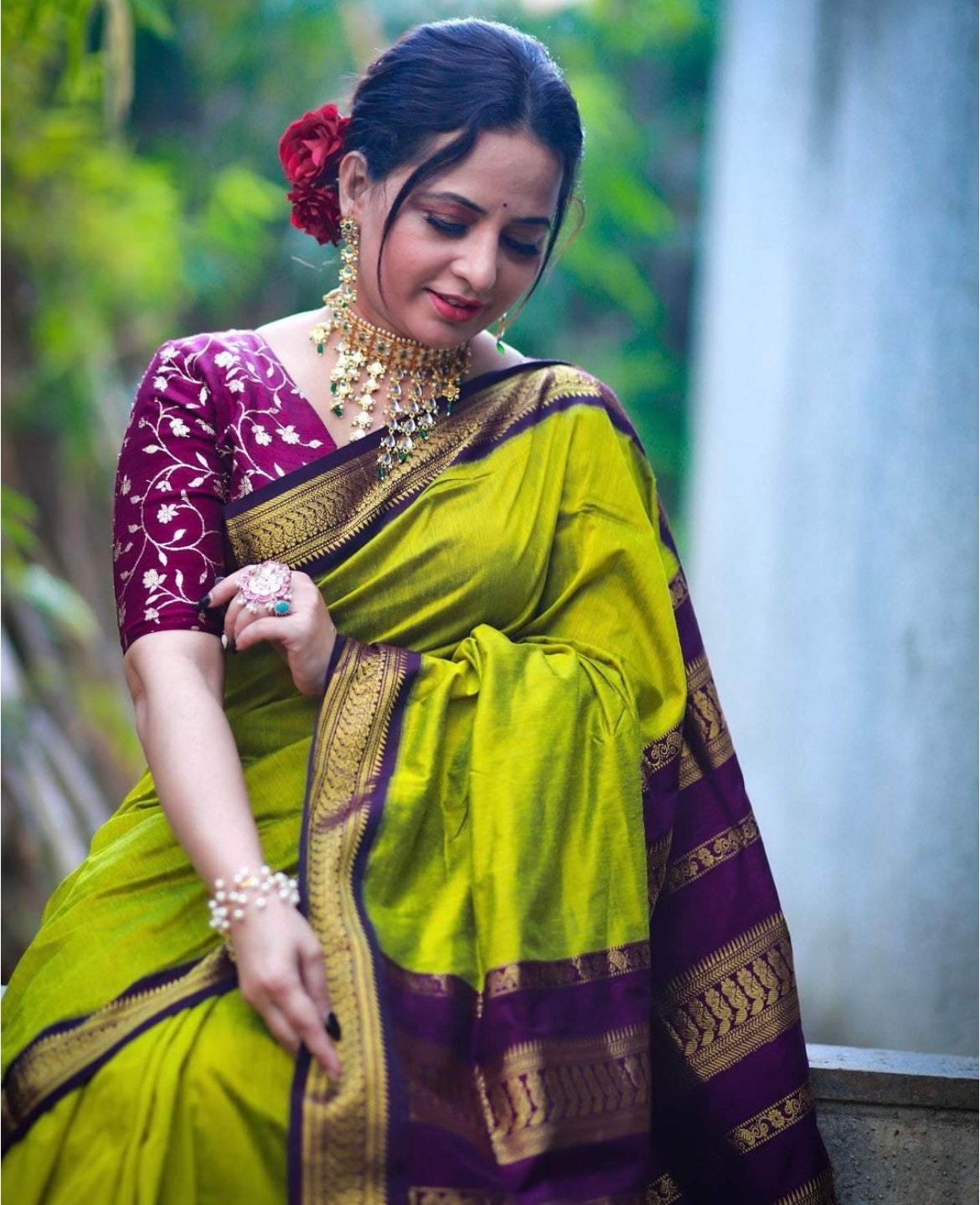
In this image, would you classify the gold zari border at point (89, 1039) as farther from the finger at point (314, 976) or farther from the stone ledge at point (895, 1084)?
the stone ledge at point (895, 1084)

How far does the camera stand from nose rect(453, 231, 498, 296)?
1441 millimetres

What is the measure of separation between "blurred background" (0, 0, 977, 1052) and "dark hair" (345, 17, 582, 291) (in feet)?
0.55

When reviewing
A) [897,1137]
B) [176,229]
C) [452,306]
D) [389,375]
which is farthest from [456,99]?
[176,229]

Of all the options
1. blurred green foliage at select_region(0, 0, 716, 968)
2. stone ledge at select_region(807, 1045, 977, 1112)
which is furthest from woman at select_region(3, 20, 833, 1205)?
blurred green foliage at select_region(0, 0, 716, 968)

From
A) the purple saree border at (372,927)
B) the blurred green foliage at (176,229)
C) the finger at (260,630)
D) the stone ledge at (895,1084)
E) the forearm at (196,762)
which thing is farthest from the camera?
the blurred green foliage at (176,229)

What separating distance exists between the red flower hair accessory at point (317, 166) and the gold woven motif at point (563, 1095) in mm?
983

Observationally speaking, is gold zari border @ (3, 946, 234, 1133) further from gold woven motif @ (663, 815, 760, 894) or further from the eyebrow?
the eyebrow

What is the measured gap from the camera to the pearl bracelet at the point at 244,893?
45.4 inches

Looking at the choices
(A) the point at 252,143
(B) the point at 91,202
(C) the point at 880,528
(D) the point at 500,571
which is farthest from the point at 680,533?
(D) the point at 500,571

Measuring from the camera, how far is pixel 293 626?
51.8 inches

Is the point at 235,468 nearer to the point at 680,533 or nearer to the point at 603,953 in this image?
the point at 603,953

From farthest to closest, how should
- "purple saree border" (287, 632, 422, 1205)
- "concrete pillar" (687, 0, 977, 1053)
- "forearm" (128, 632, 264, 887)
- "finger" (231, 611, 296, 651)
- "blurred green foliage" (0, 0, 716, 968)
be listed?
"blurred green foliage" (0, 0, 716, 968), "concrete pillar" (687, 0, 977, 1053), "finger" (231, 611, 296, 651), "forearm" (128, 632, 264, 887), "purple saree border" (287, 632, 422, 1205)

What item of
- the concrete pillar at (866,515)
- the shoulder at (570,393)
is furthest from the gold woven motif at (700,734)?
the concrete pillar at (866,515)

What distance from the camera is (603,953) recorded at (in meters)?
1.29
